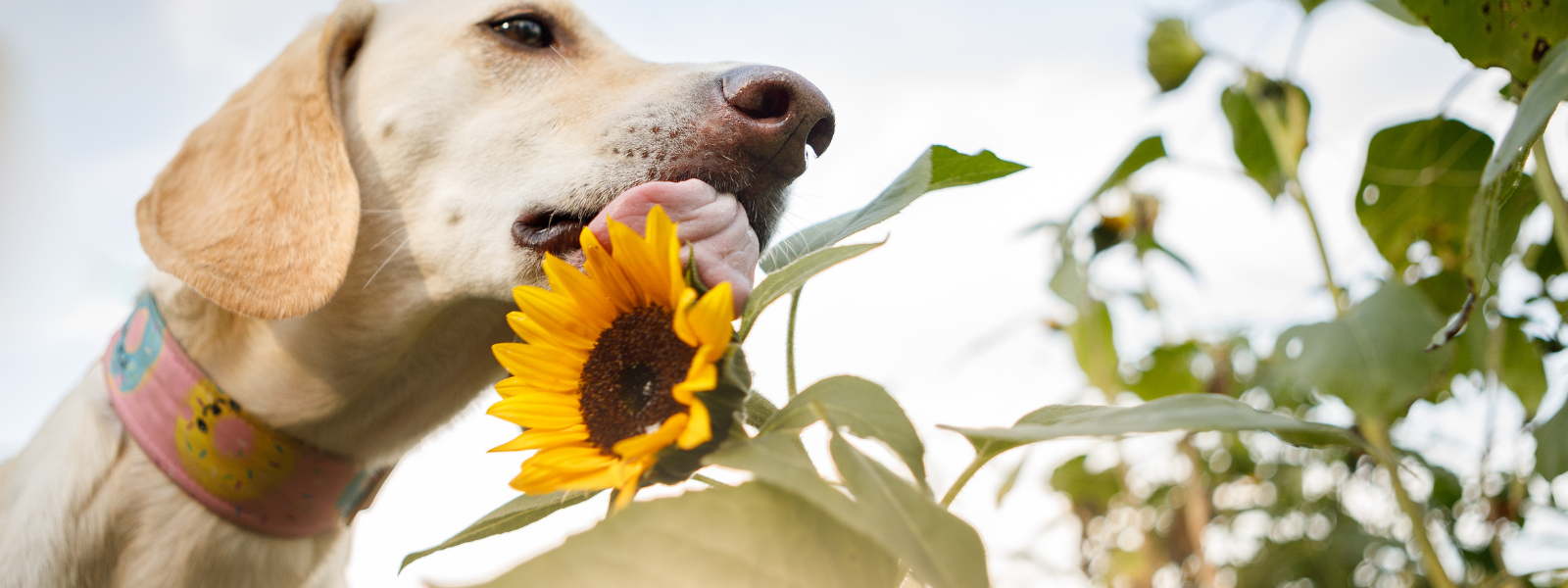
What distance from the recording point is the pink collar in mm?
900

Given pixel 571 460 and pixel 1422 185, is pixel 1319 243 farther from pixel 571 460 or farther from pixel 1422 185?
pixel 571 460

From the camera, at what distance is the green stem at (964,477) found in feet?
1.10

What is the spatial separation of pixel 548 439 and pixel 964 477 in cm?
20

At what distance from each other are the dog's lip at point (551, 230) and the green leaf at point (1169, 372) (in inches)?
41.7

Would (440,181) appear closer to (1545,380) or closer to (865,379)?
(865,379)

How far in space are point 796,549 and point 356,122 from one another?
0.98 meters

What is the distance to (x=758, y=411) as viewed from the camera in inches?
15.2

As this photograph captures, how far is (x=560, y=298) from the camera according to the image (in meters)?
0.40

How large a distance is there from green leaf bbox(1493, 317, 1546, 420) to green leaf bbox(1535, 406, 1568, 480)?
0.20m

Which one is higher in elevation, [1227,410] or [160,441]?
[1227,410]

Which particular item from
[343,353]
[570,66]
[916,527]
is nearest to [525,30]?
[570,66]

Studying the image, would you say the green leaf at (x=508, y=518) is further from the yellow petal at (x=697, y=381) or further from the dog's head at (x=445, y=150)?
the dog's head at (x=445, y=150)

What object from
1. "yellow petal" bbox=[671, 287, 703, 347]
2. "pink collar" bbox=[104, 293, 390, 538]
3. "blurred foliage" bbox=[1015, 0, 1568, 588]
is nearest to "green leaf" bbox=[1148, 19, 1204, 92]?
"blurred foliage" bbox=[1015, 0, 1568, 588]

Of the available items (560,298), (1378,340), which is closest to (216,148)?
(560,298)
